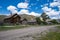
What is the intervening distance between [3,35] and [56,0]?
321 centimetres

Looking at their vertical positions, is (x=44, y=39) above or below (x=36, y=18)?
below

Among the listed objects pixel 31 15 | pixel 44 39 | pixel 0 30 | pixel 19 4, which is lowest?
pixel 44 39

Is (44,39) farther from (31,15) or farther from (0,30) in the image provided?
(0,30)

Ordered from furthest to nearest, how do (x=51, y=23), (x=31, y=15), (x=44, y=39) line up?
(x=51, y=23) < (x=31, y=15) < (x=44, y=39)

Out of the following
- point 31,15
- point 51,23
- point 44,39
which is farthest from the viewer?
point 51,23

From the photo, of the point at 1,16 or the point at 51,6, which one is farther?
the point at 51,6

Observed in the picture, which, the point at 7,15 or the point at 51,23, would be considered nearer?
the point at 7,15

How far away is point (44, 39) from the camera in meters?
7.72

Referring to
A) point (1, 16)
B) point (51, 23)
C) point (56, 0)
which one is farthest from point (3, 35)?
point (56, 0)

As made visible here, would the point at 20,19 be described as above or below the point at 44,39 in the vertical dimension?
above

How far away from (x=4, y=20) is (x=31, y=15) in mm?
1382

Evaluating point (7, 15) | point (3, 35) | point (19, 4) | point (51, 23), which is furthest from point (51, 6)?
point (3, 35)

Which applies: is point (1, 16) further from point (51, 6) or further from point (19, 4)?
point (51, 6)

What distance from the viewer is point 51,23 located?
895 centimetres
